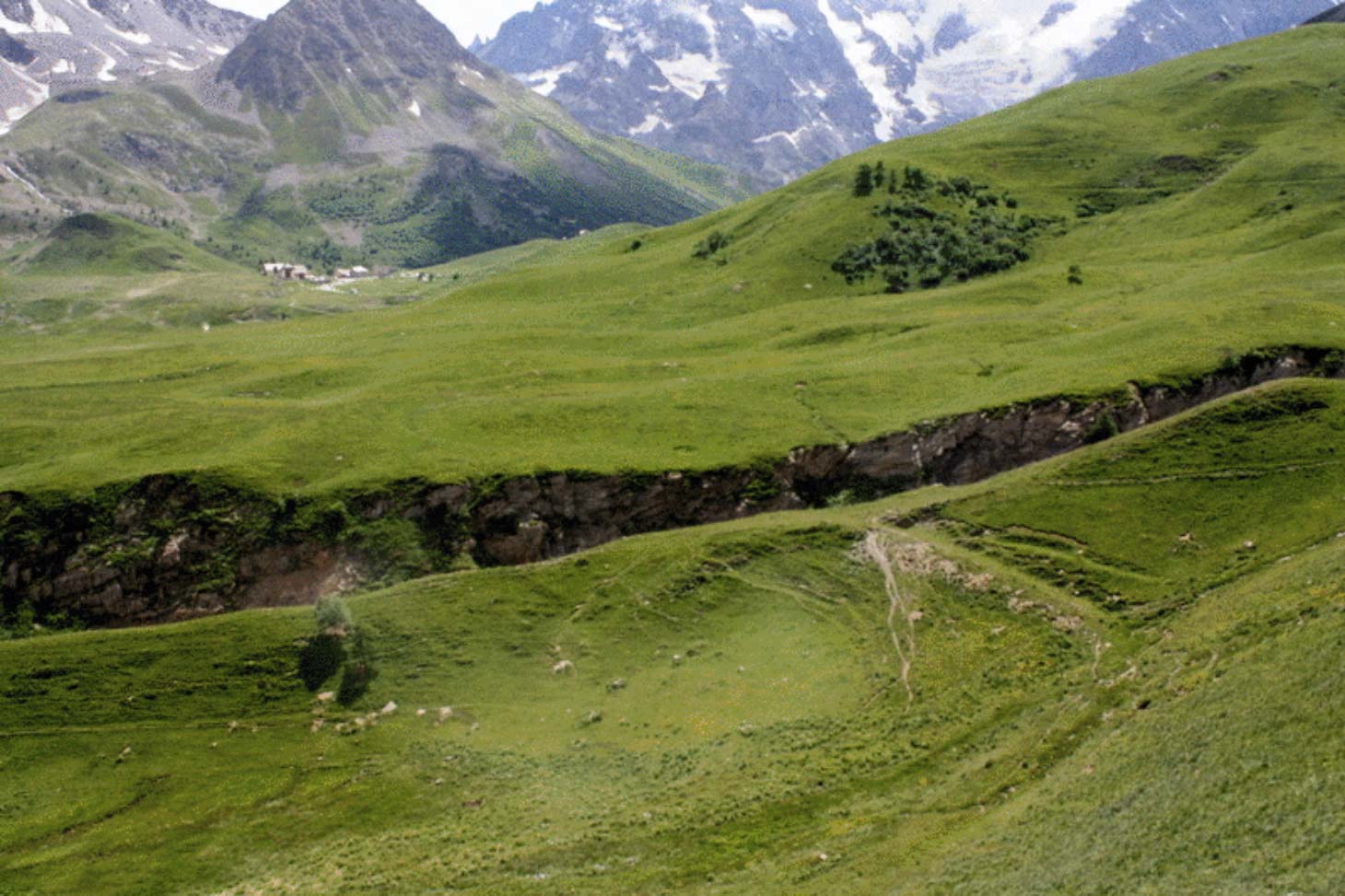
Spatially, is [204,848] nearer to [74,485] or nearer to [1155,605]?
[74,485]

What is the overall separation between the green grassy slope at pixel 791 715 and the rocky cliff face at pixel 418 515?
12700mm

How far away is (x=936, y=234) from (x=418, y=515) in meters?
115

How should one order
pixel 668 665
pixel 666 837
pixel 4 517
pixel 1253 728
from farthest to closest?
1. pixel 4 517
2. pixel 668 665
3. pixel 666 837
4. pixel 1253 728

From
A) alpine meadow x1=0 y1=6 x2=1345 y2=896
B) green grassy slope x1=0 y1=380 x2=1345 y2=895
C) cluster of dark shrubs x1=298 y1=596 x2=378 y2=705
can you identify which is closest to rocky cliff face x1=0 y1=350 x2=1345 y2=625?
alpine meadow x1=0 y1=6 x2=1345 y2=896

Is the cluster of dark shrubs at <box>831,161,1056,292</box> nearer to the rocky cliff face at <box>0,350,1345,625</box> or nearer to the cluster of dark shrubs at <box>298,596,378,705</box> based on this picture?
the rocky cliff face at <box>0,350,1345,625</box>

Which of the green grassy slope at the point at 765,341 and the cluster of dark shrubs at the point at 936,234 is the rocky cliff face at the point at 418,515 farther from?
the cluster of dark shrubs at the point at 936,234

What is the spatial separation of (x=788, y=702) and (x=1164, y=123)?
643 ft

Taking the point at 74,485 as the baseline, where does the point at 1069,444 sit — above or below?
below

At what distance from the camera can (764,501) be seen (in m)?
77.2

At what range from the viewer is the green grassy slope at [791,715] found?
1225 inches

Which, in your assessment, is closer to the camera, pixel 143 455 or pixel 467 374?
pixel 143 455

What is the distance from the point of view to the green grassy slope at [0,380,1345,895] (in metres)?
31.1

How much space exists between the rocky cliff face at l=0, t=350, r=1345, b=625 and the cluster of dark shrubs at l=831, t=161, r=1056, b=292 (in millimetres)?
70436

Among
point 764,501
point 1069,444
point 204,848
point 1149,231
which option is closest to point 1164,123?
point 1149,231
